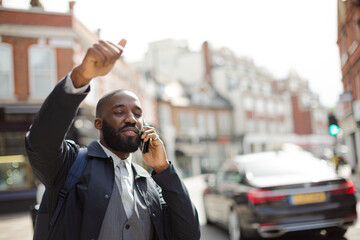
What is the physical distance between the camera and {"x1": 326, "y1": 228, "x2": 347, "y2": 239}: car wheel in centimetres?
603

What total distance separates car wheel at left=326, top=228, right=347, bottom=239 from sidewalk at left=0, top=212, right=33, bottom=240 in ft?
20.1

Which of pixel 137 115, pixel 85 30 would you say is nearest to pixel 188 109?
pixel 85 30

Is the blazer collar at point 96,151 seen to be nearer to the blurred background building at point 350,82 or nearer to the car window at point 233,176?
the car window at point 233,176

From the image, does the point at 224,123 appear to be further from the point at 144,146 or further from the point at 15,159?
the point at 144,146

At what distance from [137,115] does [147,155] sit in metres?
0.24

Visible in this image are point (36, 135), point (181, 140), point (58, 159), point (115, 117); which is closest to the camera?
point (36, 135)

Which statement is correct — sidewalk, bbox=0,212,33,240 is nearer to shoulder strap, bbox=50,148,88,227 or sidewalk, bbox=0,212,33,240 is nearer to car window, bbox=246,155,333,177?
car window, bbox=246,155,333,177

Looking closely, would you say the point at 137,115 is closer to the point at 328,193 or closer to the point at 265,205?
the point at 265,205

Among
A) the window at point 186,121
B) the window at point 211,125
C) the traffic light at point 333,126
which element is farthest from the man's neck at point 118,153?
the window at point 211,125

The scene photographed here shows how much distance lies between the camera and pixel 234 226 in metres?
6.22

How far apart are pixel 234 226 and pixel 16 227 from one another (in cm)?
691

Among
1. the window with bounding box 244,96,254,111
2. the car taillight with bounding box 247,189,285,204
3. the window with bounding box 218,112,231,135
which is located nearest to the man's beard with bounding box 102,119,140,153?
the car taillight with bounding box 247,189,285,204

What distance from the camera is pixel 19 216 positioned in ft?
42.6

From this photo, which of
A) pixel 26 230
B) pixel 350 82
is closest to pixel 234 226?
pixel 26 230
